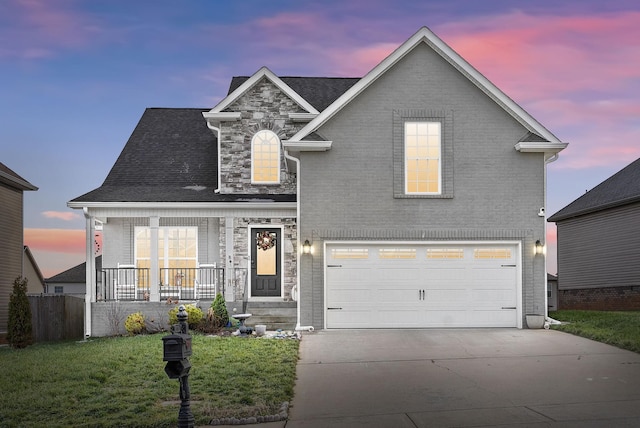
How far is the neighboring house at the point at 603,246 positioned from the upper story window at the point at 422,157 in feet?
37.1


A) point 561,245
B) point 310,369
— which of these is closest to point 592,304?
point 561,245

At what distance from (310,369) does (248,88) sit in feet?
38.9

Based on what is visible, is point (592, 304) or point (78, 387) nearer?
point (78, 387)

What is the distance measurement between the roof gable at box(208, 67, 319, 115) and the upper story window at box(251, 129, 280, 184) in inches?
51.7

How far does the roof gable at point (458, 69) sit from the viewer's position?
18.0 metres

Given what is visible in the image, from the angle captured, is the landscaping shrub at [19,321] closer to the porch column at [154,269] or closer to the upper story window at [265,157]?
the porch column at [154,269]

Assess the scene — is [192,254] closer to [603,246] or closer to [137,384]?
[137,384]

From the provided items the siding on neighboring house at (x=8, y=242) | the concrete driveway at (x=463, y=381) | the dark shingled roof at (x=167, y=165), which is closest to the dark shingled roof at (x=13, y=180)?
the siding on neighboring house at (x=8, y=242)

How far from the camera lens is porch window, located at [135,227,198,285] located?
22.4 meters

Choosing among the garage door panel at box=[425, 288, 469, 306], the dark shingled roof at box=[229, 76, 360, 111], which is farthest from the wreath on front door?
the garage door panel at box=[425, 288, 469, 306]

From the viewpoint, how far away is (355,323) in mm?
17953

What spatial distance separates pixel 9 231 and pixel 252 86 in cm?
932

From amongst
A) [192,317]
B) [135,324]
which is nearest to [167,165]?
[135,324]

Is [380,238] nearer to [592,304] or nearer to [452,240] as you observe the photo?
[452,240]
